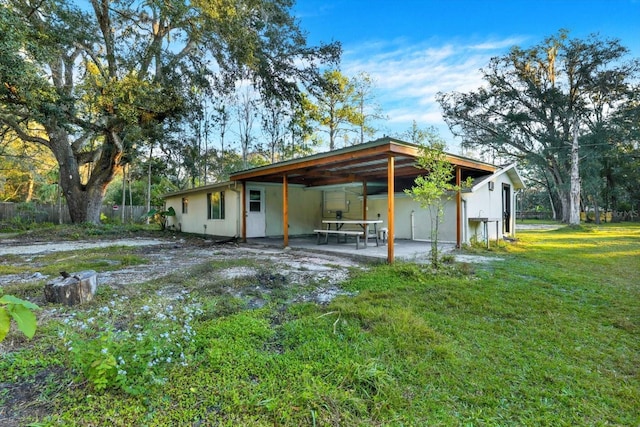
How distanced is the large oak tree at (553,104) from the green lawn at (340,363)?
18172 millimetres

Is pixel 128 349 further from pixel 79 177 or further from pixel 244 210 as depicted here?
pixel 79 177

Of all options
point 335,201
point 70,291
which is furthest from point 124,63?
point 70,291

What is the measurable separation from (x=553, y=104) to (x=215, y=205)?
21.3 metres

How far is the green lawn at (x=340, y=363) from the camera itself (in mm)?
1808

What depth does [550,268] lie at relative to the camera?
5707 mm

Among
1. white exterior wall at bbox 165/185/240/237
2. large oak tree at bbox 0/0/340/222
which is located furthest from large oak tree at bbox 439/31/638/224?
white exterior wall at bbox 165/185/240/237

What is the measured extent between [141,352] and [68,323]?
1477mm

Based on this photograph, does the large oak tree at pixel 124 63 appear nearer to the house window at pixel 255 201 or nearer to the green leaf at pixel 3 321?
the house window at pixel 255 201

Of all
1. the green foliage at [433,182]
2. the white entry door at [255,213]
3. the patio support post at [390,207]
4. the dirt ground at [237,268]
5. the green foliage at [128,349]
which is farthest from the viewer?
the white entry door at [255,213]

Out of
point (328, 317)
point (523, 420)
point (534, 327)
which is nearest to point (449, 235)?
point (534, 327)

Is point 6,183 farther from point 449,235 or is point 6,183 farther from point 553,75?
point 553,75

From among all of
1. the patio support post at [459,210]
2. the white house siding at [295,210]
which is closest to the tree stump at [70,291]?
the patio support post at [459,210]

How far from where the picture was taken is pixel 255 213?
11180mm

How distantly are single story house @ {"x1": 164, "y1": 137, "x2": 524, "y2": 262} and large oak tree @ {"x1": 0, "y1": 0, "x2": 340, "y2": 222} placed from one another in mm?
3857
